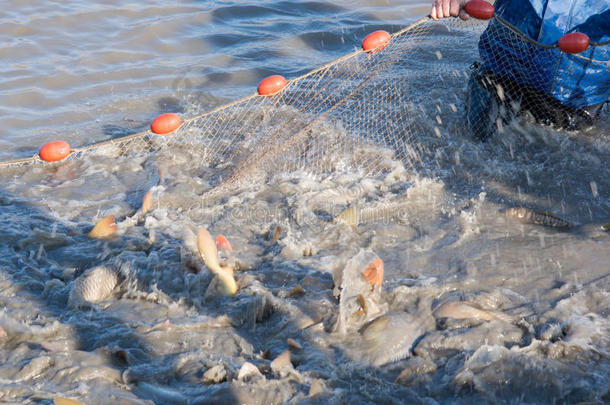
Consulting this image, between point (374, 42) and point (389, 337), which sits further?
point (374, 42)

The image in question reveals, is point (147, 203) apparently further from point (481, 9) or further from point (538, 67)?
point (538, 67)

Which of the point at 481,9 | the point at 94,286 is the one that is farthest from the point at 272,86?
the point at 94,286

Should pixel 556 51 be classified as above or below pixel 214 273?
above

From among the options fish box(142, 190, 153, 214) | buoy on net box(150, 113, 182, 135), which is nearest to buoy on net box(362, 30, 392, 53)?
buoy on net box(150, 113, 182, 135)

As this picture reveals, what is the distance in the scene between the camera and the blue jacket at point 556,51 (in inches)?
178

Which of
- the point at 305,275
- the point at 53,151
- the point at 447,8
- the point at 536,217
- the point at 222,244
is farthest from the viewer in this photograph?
the point at 447,8

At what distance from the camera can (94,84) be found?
22.1 ft

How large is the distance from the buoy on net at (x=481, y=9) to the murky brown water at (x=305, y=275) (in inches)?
44.9

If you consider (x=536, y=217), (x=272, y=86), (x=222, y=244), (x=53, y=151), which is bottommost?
(x=536, y=217)

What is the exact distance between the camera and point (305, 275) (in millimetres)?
3637

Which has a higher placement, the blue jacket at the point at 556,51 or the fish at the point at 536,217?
the blue jacket at the point at 556,51

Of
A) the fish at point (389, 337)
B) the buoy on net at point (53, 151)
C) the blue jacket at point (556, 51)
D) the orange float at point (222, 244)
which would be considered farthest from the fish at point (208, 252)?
the blue jacket at point (556, 51)

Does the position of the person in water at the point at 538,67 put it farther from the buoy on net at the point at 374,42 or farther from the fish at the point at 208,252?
the fish at the point at 208,252

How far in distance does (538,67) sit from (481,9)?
71 cm
